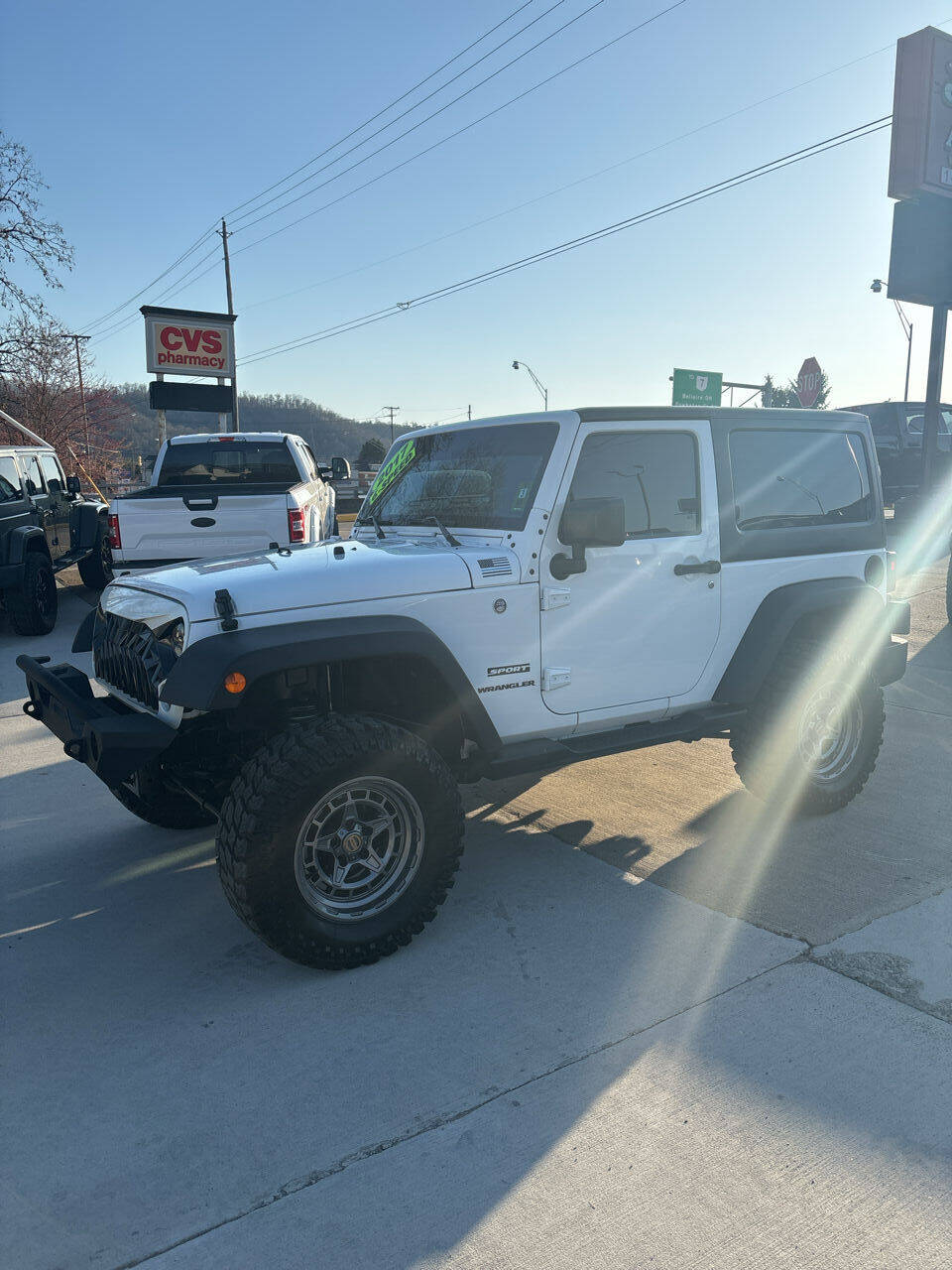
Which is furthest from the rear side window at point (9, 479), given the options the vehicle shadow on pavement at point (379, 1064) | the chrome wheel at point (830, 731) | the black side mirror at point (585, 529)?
the chrome wheel at point (830, 731)

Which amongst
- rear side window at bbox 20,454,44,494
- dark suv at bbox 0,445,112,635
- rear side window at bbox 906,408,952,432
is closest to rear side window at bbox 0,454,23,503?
dark suv at bbox 0,445,112,635

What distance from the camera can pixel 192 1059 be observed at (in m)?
2.83

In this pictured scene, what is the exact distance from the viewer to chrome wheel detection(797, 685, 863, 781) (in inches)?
181

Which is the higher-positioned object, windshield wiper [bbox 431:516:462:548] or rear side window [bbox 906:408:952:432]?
rear side window [bbox 906:408:952:432]

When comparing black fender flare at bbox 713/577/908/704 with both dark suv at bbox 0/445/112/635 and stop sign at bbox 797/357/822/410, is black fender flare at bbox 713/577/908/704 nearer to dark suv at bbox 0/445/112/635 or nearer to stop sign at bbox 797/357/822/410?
dark suv at bbox 0/445/112/635

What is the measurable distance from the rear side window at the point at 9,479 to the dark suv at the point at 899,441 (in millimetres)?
13863

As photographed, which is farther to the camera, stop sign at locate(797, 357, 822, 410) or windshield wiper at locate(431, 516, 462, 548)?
stop sign at locate(797, 357, 822, 410)

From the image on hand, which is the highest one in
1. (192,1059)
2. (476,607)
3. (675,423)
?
(675,423)

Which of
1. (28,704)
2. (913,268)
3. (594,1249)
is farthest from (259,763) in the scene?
(913,268)

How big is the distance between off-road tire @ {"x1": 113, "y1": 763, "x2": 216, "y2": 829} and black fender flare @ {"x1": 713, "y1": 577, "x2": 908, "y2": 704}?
2600 millimetres

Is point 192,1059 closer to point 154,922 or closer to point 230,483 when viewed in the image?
point 154,922

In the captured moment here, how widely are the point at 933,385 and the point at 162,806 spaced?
45.0 feet

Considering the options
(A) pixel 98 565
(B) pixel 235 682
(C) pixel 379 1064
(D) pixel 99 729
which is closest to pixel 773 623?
(B) pixel 235 682

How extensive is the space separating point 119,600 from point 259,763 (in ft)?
3.81
